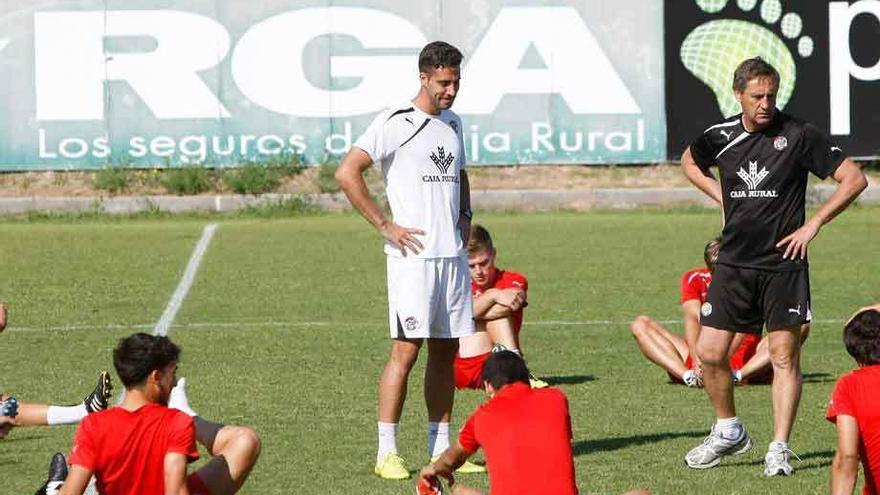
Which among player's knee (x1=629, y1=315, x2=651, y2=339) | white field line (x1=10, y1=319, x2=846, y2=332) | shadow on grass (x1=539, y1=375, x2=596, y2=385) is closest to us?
shadow on grass (x1=539, y1=375, x2=596, y2=385)

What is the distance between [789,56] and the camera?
2595 cm

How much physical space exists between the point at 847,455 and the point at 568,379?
5.77 m

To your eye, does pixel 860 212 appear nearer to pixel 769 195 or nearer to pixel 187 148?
pixel 187 148

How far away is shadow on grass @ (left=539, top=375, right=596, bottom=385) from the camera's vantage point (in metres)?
13.4

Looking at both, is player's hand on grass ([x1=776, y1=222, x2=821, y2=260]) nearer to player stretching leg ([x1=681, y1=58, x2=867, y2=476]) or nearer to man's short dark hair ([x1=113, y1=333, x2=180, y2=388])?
player stretching leg ([x1=681, y1=58, x2=867, y2=476])

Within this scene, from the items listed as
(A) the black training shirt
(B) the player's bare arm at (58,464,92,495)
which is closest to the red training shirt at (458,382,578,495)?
(B) the player's bare arm at (58,464,92,495)

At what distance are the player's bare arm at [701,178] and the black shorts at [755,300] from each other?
0.41 m

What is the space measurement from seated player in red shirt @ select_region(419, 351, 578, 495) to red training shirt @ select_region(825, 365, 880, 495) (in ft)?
3.69

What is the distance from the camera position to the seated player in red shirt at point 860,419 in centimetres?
782

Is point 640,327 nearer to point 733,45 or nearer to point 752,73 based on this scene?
point 752,73

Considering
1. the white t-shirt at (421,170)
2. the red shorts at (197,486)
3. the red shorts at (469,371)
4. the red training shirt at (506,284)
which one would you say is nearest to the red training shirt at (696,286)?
the red training shirt at (506,284)

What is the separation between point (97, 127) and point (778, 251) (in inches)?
670

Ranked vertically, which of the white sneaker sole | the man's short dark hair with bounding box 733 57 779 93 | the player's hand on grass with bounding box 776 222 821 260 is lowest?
the white sneaker sole

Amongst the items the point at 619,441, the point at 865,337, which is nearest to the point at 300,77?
the point at 619,441
